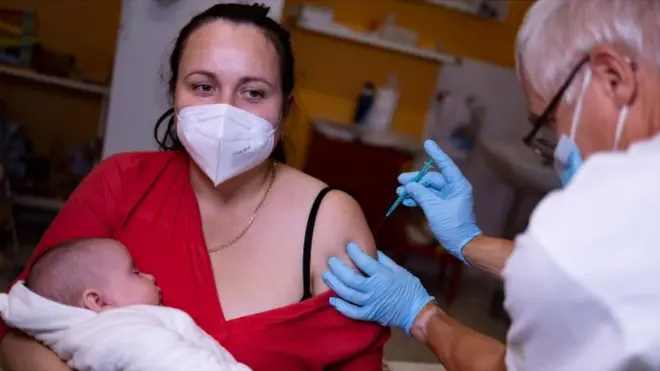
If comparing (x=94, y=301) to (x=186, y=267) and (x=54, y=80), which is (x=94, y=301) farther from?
(x=54, y=80)

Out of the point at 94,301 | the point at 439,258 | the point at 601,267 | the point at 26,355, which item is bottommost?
the point at 439,258

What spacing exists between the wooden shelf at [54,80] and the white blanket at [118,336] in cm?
150

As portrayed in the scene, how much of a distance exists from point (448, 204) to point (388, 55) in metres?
2.28

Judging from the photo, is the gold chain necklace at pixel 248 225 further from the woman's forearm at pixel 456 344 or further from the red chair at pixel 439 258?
the red chair at pixel 439 258

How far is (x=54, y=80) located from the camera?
2631 millimetres

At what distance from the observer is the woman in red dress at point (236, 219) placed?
1295 mm

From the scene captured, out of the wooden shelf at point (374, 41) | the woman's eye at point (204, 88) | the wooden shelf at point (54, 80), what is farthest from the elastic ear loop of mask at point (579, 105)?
the wooden shelf at point (374, 41)

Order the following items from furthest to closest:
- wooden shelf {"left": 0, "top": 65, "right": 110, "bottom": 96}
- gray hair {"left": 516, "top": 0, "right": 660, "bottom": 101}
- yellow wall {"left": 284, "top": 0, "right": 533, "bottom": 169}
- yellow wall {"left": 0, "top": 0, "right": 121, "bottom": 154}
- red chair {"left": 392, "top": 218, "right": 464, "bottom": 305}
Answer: yellow wall {"left": 284, "top": 0, "right": 533, "bottom": 169} → red chair {"left": 392, "top": 218, "right": 464, "bottom": 305} → wooden shelf {"left": 0, "top": 65, "right": 110, "bottom": 96} → yellow wall {"left": 0, "top": 0, "right": 121, "bottom": 154} → gray hair {"left": 516, "top": 0, "right": 660, "bottom": 101}

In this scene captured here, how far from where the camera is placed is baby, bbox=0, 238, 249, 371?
114 cm

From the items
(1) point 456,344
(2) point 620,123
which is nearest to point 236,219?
(1) point 456,344

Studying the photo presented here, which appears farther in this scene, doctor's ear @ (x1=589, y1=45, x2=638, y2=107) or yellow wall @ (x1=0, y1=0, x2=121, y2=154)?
yellow wall @ (x1=0, y1=0, x2=121, y2=154)

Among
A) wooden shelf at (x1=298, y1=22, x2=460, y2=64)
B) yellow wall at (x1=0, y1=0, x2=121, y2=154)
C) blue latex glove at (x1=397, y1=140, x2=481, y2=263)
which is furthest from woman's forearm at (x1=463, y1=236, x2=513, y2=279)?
wooden shelf at (x1=298, y1=22, x2=460, y2=64)

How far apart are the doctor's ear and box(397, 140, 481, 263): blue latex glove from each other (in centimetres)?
55

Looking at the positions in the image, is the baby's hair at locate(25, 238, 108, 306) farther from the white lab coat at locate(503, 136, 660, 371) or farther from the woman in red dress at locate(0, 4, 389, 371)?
the white lab coat at locate(503, 136, 660, 371)
